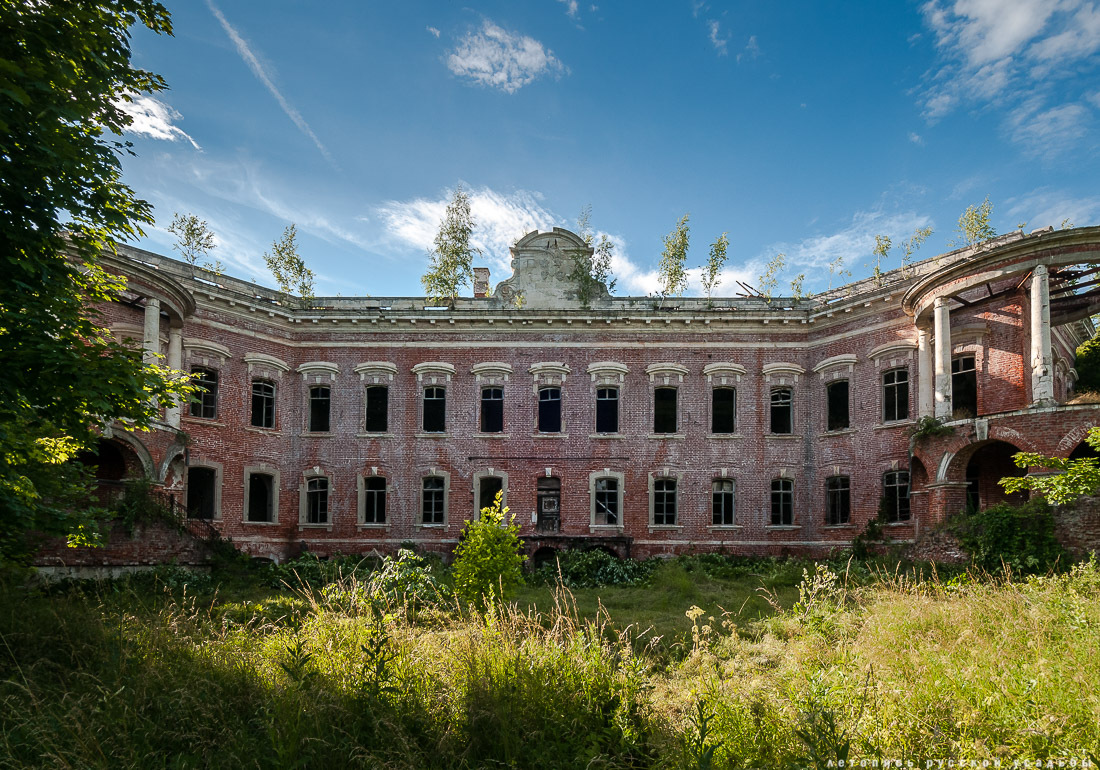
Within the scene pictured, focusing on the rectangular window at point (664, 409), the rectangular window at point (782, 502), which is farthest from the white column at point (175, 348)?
the rectangular window at point (782, 502)

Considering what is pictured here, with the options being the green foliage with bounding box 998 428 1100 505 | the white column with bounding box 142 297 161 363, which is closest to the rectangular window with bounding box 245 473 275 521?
the white column with bounding box 142 297 161 363

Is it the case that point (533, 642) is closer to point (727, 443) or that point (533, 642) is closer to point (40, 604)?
point (40, 604)

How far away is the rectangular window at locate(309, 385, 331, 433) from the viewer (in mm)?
24562

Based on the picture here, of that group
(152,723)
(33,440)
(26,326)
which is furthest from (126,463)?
(152,723)

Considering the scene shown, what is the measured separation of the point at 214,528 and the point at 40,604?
11840 mm

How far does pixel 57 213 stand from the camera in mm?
7680

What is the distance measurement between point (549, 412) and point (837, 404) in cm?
1020

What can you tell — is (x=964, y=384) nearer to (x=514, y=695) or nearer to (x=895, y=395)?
(x=895, y=395)

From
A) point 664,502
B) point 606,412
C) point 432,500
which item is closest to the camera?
point 664,502

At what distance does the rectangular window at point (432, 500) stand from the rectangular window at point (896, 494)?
14824 mm

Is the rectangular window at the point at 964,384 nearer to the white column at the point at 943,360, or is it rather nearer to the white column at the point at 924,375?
the white column at the point at 924,375

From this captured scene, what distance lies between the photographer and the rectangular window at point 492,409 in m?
24.5

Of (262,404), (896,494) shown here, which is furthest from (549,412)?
(896,494)

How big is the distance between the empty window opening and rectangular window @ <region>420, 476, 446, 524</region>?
6.83 m
